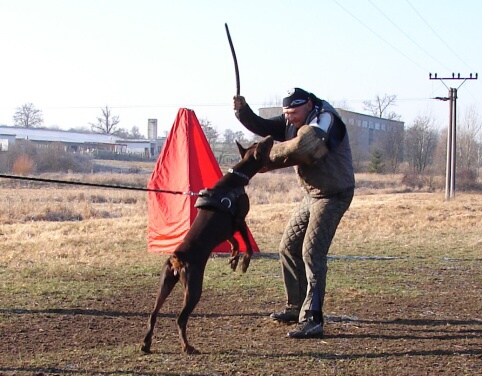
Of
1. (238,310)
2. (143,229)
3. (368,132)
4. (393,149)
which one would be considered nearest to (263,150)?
(238,310)

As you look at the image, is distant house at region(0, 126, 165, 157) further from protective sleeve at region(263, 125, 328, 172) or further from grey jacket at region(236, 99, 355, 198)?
protective sleeve at region(263, 125, 328, 172)

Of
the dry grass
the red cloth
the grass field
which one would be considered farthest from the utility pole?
the red cloth

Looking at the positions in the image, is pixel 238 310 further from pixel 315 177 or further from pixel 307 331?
pixel 315 177

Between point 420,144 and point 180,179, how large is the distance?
55.3m

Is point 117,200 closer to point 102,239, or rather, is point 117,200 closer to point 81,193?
point 81,193

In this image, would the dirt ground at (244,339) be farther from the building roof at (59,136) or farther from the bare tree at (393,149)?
the building roof at (59,136)

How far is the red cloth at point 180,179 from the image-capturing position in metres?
10.4

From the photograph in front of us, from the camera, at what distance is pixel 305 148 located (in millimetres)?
5430

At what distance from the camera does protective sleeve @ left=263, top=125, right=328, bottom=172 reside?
214 inches

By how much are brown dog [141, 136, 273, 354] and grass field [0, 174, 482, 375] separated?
376 millimetres

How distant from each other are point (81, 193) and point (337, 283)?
805 inches

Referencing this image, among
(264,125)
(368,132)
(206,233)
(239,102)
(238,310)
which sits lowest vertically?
(238,310)

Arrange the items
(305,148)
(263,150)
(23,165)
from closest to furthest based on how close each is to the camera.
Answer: (305,148), (263,150), (23,165)

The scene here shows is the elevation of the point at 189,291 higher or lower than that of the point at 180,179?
lower
